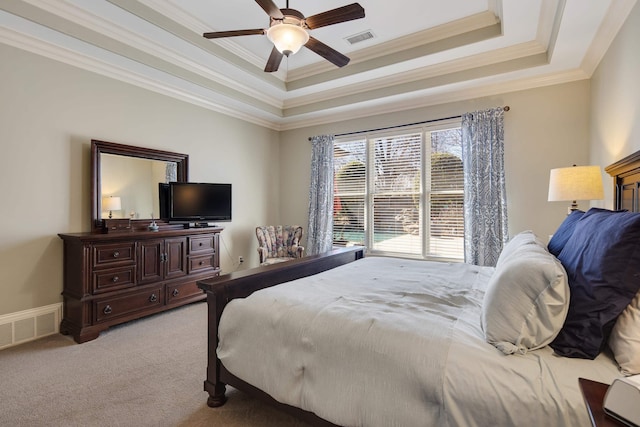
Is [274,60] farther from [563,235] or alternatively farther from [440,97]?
[563,235]

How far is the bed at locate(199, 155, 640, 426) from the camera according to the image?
1068 millimetres

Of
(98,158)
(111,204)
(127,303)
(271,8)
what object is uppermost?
(271,8)

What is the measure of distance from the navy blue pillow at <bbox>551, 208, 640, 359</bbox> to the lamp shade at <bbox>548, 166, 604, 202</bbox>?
1626 mm

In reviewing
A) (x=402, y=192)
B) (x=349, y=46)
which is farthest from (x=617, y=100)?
(x=349, y=46)

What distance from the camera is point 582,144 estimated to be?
11.1 feet

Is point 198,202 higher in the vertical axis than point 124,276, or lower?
higher

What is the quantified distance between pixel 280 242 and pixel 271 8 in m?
3.36

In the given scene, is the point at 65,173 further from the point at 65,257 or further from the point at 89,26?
the point at 89,26

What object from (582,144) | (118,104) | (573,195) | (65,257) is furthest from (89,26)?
(582,144)

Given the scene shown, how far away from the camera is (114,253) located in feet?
10.1

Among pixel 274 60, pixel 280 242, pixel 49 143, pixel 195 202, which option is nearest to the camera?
pixel 274 60

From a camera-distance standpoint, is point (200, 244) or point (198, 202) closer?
point (200, 244)

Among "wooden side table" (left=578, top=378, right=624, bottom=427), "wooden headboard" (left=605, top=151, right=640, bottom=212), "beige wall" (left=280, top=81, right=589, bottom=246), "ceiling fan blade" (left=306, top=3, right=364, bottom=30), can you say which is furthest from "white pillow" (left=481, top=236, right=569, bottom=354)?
"beige wall" (left=280, top=81, right=589, bottom=246)

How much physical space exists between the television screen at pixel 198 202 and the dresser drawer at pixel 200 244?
28 cm
